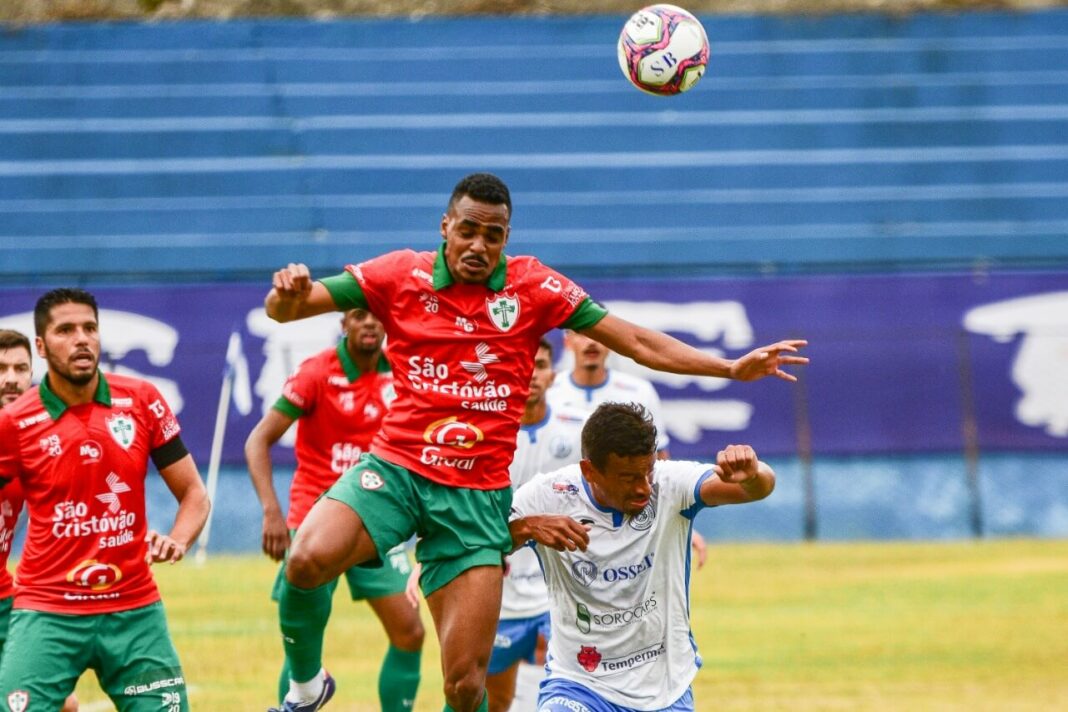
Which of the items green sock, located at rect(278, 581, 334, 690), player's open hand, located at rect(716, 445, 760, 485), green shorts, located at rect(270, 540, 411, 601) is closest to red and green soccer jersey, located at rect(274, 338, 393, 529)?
green shorts, located at rect(270, 540, 411, 601)

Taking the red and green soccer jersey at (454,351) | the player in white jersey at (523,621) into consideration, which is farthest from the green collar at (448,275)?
the player in white jersey at (523,621)

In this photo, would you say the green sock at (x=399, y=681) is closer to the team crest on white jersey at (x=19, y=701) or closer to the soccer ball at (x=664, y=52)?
the team crest on white jersey at (x=19, y=701)

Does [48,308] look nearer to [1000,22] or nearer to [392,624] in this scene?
[392,624]

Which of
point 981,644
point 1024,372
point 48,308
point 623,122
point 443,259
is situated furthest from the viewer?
point 623,122

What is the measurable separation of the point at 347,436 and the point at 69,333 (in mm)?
2918

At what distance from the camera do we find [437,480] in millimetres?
6746

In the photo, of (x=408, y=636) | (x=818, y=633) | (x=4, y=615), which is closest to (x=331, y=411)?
(x=408, y=636)

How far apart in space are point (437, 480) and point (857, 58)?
66.6 ft

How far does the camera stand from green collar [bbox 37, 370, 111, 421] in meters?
6.58

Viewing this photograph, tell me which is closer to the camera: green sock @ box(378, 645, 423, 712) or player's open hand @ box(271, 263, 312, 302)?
player's open hand @ box(271, 263, 312, 302)

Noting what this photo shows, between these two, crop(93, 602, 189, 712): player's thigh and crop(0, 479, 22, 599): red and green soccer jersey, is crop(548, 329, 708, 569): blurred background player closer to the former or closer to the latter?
crop(0, 479, 22, 599): red and green soccer jersey

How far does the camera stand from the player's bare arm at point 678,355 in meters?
6.65

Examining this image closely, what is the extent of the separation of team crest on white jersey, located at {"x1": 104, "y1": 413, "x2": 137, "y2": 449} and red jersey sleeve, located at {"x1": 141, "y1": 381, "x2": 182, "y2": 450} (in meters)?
0.08

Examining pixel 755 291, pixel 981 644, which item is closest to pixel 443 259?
pixel 981 644
